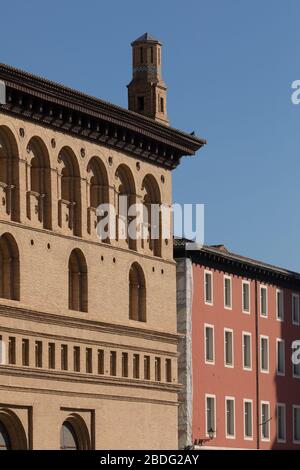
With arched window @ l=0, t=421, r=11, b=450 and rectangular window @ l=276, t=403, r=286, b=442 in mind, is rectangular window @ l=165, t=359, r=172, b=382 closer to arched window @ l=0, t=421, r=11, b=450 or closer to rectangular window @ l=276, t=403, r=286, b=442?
arched window @ l=0, t=421, r=11, b=450

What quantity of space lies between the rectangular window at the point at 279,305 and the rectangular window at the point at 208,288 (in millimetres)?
9141

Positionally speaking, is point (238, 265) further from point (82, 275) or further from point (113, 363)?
point (82, 275)

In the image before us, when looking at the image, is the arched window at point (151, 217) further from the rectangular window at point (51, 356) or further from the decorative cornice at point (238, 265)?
the decorative cornice at point (238, 265)

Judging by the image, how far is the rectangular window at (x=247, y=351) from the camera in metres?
98.9

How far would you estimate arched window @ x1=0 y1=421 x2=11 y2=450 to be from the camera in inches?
2788

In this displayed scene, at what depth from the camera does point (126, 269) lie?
262ft

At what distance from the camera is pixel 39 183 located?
7375 centimetres

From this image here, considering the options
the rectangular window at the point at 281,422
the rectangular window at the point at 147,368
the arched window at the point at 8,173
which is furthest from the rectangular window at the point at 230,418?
the arched window at the point at 8,173

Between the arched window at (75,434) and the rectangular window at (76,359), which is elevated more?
the rectangular window at (76,359)

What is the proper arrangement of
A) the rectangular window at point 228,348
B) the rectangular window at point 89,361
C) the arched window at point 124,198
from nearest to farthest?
the rectangular window at point 89,361
the arched window at point 124,198
the rectangular window at point 228,348

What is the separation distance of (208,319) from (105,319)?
17814mm

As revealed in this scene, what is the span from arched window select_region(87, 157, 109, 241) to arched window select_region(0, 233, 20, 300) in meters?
6.26
